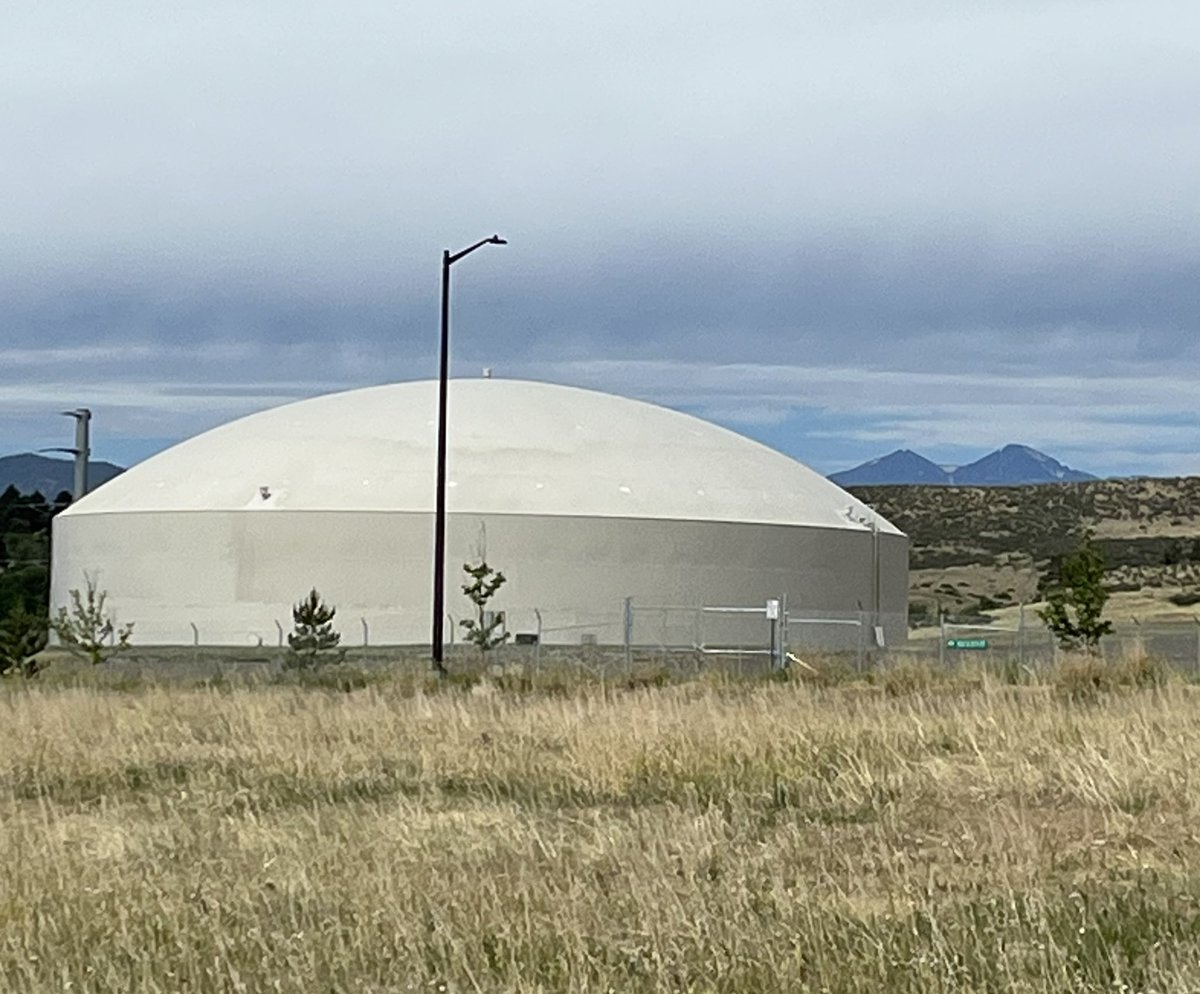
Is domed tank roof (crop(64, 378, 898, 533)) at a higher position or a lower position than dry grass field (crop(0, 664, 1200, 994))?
higher

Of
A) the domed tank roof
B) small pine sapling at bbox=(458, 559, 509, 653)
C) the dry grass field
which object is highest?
the domed tank roof

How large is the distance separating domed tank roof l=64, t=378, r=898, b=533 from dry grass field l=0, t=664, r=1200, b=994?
116 ft

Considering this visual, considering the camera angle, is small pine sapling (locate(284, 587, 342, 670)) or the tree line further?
the tree line

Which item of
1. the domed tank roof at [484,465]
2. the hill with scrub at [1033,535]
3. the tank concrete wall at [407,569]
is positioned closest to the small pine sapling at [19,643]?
the tank concrete wall at [407,569]

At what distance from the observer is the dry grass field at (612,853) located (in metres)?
7.31

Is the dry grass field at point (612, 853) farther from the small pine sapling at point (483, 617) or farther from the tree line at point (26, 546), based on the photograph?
the tree line at point (26, 546)

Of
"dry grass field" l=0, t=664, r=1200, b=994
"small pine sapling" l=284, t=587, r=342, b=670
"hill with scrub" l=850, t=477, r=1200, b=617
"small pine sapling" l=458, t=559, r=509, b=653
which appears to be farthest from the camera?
"hill with scrub" l=850, t=477, r=1200, b=617

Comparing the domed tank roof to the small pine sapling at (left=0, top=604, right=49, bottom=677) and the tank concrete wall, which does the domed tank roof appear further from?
the small pine sapling at (left=0, top=604, right=49, bottom=677)

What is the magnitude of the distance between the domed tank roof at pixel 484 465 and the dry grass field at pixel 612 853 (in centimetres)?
3525

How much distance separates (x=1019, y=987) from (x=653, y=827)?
427 cm

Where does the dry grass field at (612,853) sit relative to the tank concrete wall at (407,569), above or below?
below

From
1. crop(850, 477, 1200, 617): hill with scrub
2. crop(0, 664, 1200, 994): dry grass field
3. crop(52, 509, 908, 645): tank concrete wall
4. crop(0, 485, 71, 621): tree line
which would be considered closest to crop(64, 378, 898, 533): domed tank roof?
crop(52, 509, 908, 645): tank concrete wall

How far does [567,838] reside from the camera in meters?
10.8

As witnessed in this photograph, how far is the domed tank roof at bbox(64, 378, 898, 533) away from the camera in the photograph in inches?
2122
